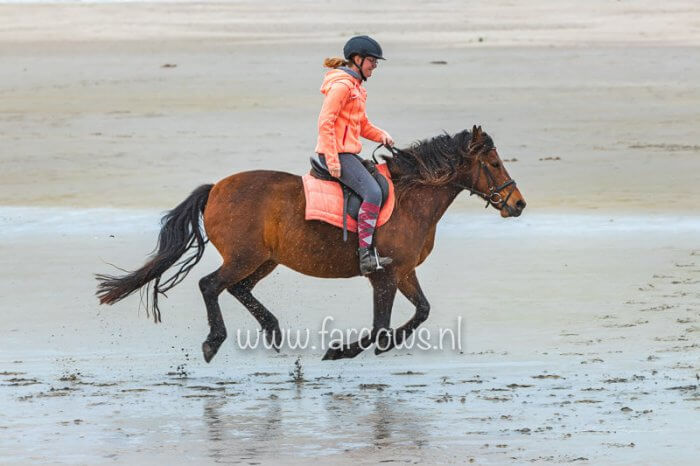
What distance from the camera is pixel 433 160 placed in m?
8.31

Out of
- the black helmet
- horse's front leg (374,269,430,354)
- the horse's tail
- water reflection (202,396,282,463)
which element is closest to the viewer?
water reflection (202,396,282,463)

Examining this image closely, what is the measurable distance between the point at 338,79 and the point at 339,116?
0.23m

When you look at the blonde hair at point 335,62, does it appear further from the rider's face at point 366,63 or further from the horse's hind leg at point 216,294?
the horse's hind leg at point 216,294

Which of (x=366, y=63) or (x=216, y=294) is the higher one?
(x=366, y=63)

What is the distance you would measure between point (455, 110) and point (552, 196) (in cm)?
Answer: 607

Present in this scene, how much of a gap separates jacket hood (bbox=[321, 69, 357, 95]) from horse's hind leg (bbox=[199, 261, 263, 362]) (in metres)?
1.13

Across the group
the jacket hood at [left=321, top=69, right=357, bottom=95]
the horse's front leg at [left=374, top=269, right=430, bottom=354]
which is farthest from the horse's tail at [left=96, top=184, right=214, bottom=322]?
the horse's front leg at [left=374, top=269, right=430, bottom=354]

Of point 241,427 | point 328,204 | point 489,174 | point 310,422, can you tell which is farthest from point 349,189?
point 241,427

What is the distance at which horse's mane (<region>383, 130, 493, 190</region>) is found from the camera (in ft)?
27.2

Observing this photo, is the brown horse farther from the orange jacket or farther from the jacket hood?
the jacket hood

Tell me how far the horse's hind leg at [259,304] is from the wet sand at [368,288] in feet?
0.42

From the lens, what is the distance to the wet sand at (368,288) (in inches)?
263

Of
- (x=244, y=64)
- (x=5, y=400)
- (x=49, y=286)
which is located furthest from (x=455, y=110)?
(x=5, y=400)

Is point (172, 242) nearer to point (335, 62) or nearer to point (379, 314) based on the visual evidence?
point (379, 314)
